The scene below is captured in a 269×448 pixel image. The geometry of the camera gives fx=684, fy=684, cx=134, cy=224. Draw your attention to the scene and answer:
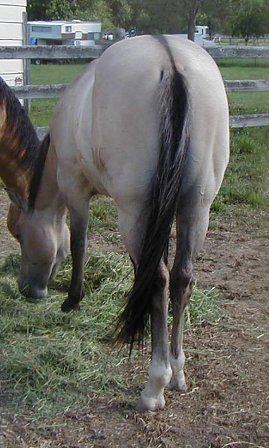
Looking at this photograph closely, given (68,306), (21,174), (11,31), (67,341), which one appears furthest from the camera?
(11,31)

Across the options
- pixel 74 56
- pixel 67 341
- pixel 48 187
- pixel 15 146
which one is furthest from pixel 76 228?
pixel 74 56

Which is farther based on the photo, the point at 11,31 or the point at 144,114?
the point at 11,31

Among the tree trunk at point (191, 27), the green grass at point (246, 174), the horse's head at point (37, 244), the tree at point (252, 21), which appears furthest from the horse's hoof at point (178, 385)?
the tree at point (252, 21)

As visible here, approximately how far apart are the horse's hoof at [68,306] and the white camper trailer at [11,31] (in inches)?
351

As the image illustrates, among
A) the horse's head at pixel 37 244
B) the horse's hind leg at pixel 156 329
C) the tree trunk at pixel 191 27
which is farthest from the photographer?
the tree trunk at pixel 191 27

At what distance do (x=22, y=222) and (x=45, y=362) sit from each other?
1.12 m

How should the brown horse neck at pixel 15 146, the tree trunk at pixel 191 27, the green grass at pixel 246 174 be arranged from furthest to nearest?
1. the tree trunk at pixel 191 27
2. the green grass at pixel 246 174
3. the brown horse neck at pixel 15 146

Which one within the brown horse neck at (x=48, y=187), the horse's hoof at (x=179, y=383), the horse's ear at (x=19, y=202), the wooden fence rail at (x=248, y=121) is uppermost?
the brown horse neck at (x=48, y=187)

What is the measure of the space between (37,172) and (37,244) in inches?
17.9

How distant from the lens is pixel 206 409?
3236mm

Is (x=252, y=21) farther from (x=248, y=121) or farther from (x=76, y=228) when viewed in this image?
(x=76, y=228)

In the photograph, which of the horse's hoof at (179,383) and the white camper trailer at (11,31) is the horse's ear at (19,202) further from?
the white camper trailer at (11,31)

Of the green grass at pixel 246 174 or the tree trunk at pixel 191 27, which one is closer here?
the green grass at pixel 246 174

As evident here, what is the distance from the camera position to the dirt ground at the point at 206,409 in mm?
2977
